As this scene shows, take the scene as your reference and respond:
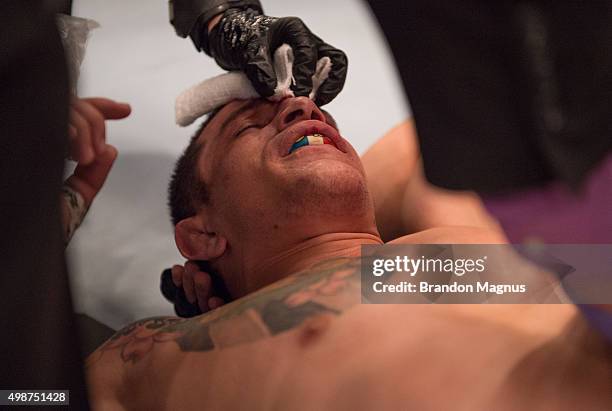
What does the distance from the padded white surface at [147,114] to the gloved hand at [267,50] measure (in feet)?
0.21

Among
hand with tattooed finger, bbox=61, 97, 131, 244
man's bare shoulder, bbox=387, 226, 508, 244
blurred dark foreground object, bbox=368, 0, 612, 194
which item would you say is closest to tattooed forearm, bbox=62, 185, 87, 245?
hand with tattooed finger, bbox=61, 97, 131, 244

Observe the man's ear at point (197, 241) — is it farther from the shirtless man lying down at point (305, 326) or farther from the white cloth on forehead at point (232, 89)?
the white cloth on forehead at point (232, 89)

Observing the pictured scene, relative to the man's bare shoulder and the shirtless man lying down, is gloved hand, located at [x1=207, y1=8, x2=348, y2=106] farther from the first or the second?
the man's bare shoulder

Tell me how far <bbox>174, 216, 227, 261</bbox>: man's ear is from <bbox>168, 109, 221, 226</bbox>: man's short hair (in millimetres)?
22

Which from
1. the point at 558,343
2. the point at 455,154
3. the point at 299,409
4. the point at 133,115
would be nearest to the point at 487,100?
the point at 455,154

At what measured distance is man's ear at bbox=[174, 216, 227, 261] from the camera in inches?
40.6

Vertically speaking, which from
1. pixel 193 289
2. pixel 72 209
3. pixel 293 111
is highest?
pixel 293 111

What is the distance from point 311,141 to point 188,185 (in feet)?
0.66

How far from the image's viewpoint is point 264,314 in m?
0.86

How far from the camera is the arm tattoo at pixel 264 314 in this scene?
84cm

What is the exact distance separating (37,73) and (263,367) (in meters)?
0.38

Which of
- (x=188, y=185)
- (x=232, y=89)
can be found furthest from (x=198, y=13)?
(x=188, y=185)

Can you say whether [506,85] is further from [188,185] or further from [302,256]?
[188,185]

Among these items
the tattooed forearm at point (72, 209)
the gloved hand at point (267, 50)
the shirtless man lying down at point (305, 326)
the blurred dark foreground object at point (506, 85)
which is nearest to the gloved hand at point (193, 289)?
the shirtless man lying down at point (305, 326)
